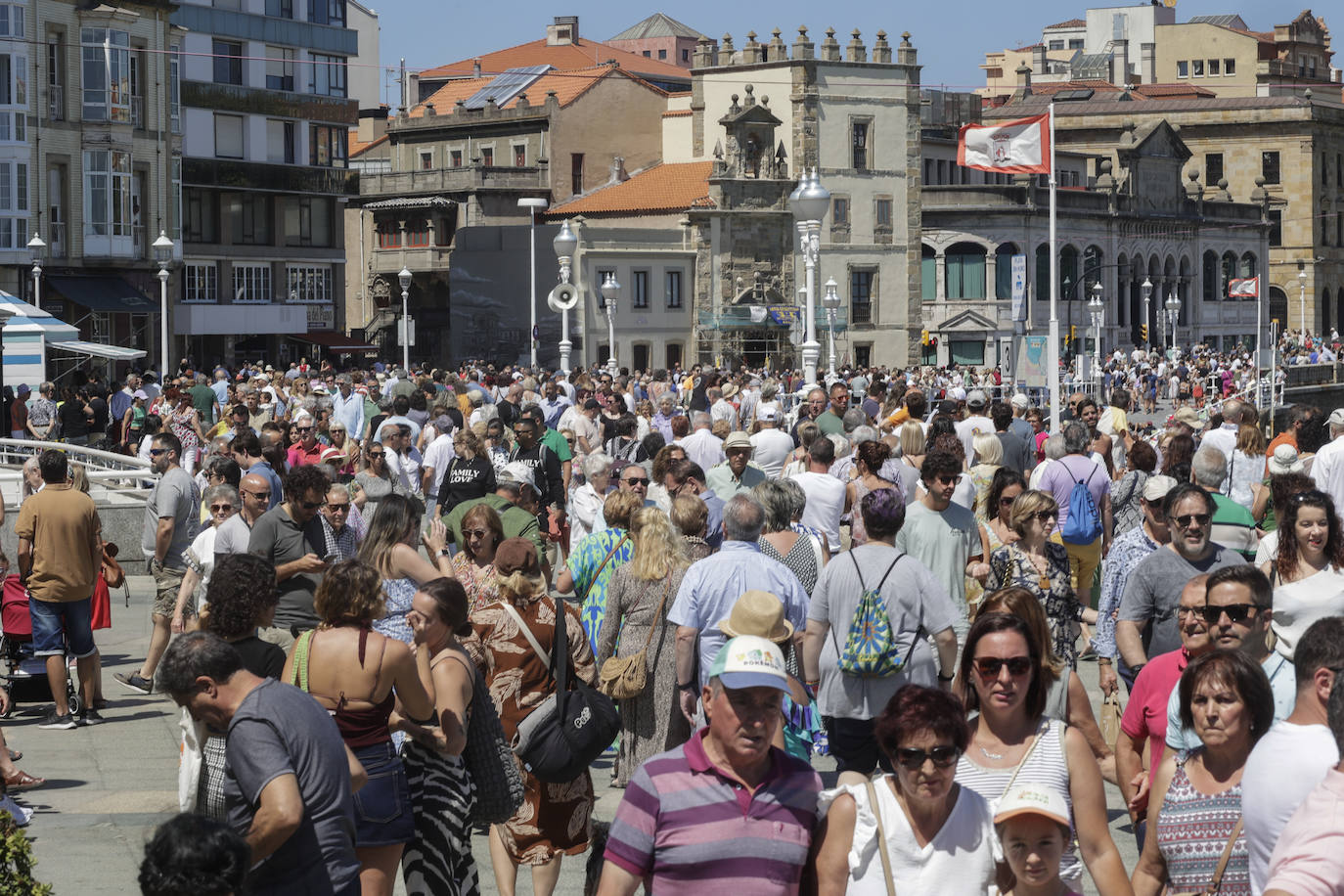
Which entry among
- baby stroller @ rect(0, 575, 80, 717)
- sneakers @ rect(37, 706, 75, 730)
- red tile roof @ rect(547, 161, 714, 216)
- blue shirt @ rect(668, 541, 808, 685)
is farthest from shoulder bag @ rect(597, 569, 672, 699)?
red tile roof @ rect(547, 161, 714, 216)

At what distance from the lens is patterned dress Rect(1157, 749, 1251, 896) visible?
495 cm

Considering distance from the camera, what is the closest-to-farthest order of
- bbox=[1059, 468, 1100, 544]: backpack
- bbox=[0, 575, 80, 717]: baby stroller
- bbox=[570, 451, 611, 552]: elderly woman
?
bbox=[0, 575, 80, 717]: baby stroller < bbox=[570, 451, 611, 552]: elderly woman < bbox=[1059, 468, 1100, 544]: backpack

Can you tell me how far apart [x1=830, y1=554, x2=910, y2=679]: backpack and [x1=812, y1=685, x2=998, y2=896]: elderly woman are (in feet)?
9.36

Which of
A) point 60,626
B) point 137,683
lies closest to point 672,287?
point 137,683

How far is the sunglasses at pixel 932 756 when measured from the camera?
4.36 m

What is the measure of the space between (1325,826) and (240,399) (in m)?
19.1

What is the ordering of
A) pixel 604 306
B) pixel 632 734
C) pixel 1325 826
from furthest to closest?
pixel 604 306 < pixel 632 734 < pixel 1325 826

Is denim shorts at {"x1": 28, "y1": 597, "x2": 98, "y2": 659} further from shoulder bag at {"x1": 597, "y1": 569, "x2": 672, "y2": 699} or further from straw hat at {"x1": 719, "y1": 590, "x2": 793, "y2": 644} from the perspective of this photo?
straw hat at {"x1": 719, "y1": 590, "x2": 793, "y2": 644}

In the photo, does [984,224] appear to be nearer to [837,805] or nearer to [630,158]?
[630,158]

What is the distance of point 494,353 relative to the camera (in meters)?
62.7

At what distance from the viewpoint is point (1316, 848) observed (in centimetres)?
381

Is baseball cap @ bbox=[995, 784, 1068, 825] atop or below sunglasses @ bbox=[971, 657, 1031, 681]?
below

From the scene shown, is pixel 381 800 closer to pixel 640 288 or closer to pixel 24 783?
pixel 24 783

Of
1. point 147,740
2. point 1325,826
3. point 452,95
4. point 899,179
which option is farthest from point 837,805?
point 452,95
